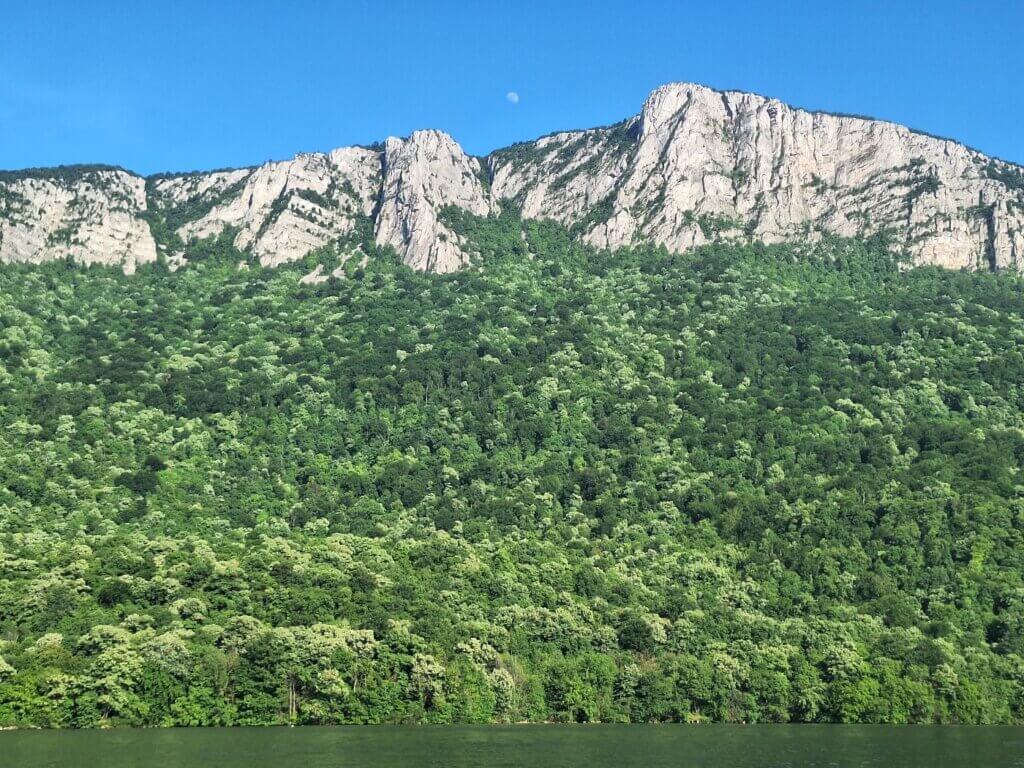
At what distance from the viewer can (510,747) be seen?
84.1m

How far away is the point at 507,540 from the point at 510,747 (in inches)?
2444

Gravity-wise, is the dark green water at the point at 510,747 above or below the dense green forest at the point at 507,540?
below

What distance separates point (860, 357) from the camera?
7864 inches

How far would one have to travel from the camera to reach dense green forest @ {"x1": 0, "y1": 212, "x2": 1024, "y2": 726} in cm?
10319

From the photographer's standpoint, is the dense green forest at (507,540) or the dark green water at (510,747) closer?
the dark green water at (510,747)

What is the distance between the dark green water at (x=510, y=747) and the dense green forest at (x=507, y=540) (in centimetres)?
715

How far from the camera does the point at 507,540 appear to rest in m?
146

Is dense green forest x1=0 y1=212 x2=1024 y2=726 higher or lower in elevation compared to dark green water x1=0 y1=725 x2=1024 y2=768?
higher

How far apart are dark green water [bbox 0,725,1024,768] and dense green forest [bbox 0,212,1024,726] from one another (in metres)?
7.15

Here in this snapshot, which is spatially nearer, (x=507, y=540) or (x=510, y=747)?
(x=510, y=747)

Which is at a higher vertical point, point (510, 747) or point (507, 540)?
point (507, 540)

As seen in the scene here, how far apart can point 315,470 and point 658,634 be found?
219 feet

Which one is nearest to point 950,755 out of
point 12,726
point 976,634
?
point 976,634

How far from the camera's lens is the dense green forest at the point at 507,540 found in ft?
339
